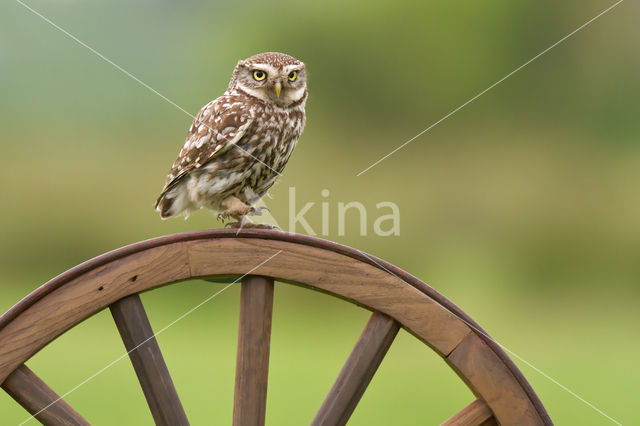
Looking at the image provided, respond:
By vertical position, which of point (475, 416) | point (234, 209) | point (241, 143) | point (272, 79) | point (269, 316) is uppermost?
point (272, 79)

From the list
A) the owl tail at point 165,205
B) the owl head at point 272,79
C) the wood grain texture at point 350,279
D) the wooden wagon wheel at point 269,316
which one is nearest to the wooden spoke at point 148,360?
the wooden wagon wheel at point 269,316

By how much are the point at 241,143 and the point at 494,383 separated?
0.62 metres

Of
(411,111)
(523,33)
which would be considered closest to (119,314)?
(411,111)

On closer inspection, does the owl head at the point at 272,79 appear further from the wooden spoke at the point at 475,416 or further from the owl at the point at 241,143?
the wooden spoke at the point at 475,416

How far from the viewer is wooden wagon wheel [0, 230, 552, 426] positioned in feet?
2.89

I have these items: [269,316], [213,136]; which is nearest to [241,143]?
[213,136]

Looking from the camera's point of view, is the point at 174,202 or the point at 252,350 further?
the point at 174,202

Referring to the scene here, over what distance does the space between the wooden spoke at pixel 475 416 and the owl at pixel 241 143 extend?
0.48m

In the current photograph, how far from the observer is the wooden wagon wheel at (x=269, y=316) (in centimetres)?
88

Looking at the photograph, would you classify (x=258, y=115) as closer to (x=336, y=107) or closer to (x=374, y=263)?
(x=374, y=263)

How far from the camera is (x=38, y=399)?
0.87 meters

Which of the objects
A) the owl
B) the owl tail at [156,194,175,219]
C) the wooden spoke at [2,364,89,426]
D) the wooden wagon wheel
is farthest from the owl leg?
the wooden spoke at [2,364,89,426]

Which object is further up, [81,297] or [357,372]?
[81,297]

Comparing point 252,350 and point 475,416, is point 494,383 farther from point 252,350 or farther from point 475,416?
point 252,350
